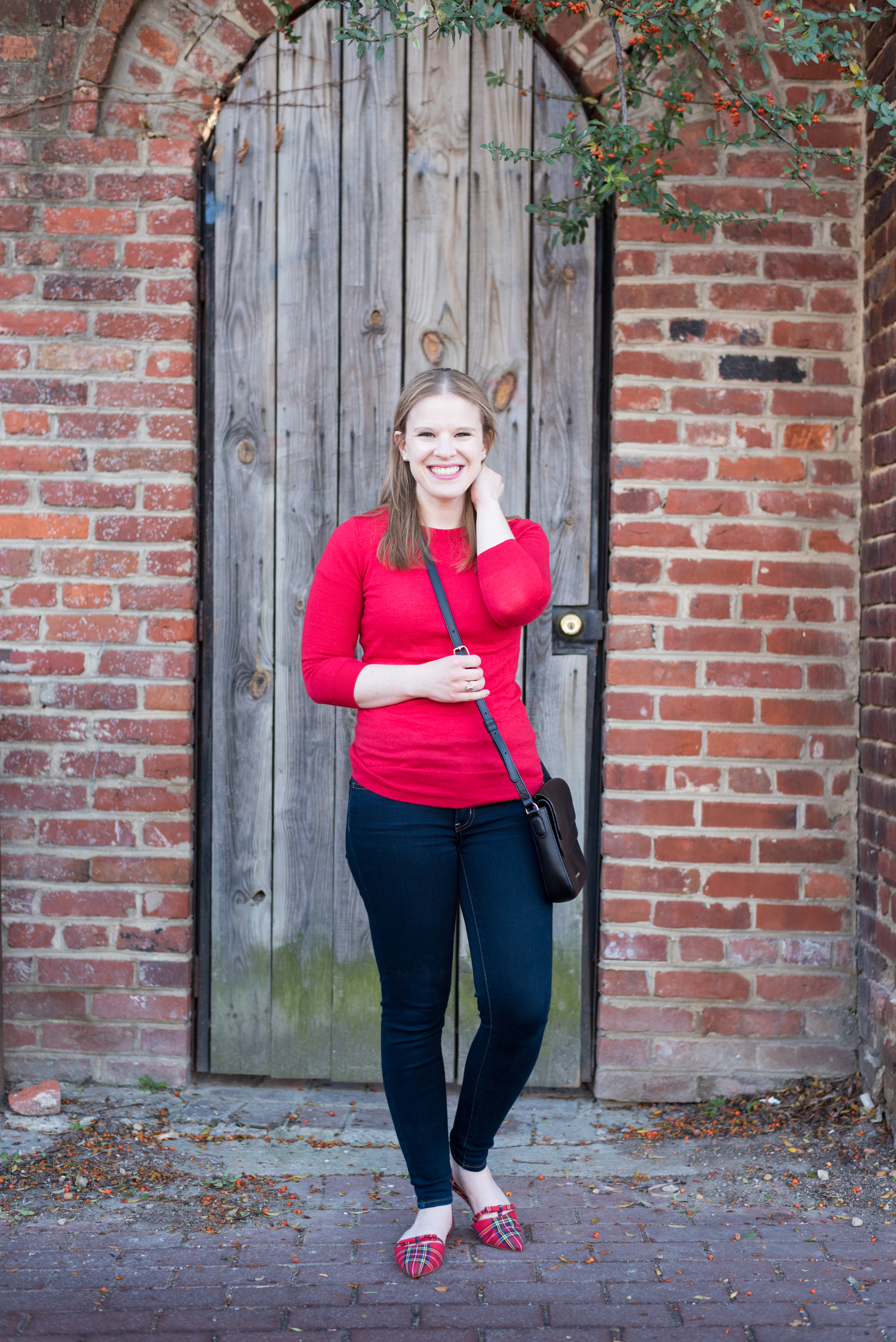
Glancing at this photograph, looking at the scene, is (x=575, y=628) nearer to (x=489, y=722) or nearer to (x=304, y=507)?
(x=304, y=507)

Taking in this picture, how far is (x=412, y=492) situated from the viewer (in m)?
2.40

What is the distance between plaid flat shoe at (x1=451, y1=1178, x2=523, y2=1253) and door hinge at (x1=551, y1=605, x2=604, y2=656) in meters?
1.52

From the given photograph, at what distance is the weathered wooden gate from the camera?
3209mm

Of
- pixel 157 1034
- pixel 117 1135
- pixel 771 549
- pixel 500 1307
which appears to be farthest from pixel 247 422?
pixel 500 1307

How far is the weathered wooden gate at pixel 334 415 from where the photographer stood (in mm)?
3209

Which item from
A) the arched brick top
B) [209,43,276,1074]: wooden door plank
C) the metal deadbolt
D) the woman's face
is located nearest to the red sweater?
the woman's face

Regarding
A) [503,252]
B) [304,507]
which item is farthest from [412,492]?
[503,252]

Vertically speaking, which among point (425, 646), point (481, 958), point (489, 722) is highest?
point (425, 646)

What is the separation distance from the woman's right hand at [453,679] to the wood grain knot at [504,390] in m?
1.25

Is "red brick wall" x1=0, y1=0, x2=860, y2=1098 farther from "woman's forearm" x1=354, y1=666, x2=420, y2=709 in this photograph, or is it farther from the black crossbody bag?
"woman's forearm" x1=354, y1=666, x2=420, y2=709

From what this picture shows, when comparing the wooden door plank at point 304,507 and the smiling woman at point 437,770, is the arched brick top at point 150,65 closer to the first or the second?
the wooden door plank at point 304,507

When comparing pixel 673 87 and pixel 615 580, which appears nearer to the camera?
pixel 673 87

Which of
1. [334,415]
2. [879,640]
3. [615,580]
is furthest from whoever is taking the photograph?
[334,415]

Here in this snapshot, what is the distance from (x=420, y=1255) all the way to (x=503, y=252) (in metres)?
2.66
